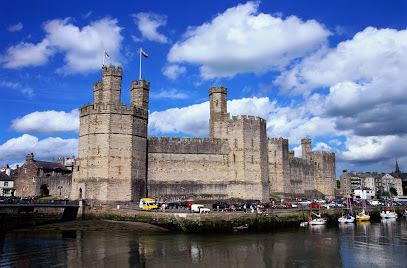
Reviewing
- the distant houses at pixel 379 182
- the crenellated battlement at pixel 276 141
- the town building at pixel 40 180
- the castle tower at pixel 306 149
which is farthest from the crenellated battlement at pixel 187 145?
the distant houses at pixel 379 182

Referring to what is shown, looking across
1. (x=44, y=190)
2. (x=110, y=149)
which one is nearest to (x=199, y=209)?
(x=110, y=149)

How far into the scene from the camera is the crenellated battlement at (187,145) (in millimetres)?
48406

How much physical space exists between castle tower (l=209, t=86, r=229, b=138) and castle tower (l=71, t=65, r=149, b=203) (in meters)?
11.1

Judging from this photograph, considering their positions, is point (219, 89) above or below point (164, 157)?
above

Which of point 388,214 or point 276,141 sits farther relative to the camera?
point 276,141

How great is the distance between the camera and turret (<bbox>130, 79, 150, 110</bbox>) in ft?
160

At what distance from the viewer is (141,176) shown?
148ft

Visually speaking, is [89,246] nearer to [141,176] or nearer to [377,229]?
[141,176]

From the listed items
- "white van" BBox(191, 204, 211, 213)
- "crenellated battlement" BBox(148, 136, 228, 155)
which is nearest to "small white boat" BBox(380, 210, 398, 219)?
"crenellated battlement" BBox(148, 136, 228, 155)

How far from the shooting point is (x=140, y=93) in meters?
48.8

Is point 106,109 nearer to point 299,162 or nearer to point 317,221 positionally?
point 317,221

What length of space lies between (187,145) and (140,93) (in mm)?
8965

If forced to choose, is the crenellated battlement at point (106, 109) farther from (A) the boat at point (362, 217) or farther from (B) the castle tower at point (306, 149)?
(B) the castle tower at point (306, 149)

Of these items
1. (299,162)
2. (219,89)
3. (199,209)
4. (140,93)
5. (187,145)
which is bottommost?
(199,209)
